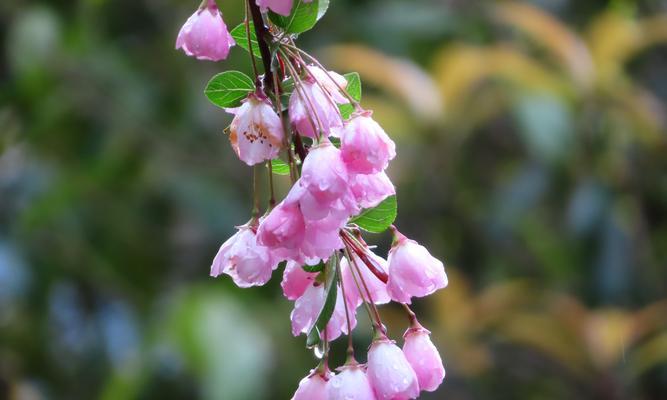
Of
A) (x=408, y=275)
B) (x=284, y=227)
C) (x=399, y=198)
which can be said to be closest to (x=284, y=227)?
(x=284, y=227)

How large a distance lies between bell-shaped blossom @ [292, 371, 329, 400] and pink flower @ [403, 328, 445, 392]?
6 centimetres

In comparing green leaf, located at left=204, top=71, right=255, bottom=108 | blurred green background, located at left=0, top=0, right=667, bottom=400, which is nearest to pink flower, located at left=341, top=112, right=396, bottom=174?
green leaf, located at left=204, top=71, right=255, bottom=108

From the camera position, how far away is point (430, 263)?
0.64 metres

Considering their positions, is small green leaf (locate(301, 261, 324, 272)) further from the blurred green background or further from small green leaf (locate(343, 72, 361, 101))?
the blurred green background

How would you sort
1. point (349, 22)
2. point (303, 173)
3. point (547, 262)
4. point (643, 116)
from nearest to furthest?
1. point (303, 173)
2. point (643, 116)
3. point (547, 262)
4. point (349, 22)

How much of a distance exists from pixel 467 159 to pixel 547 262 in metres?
0.40

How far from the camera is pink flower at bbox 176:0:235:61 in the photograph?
2.07 ft

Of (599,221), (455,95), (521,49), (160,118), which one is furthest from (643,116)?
(160,118)

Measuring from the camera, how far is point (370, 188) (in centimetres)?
59

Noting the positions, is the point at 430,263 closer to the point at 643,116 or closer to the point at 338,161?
the point at 338,161

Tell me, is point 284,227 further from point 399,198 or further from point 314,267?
point 399,198

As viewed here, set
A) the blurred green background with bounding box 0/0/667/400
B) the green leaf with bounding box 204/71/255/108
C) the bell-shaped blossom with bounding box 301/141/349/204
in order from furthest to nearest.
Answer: the blurred green background with bounding box 0/0/667/400 < the green leaf with bounding box 204/71/255/108 < the bell-shaped blossom with bounding box 301/141/349/204

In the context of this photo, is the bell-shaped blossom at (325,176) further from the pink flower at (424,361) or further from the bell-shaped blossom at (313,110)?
the pink flower at (424,361)

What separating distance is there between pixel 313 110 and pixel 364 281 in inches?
4.9
